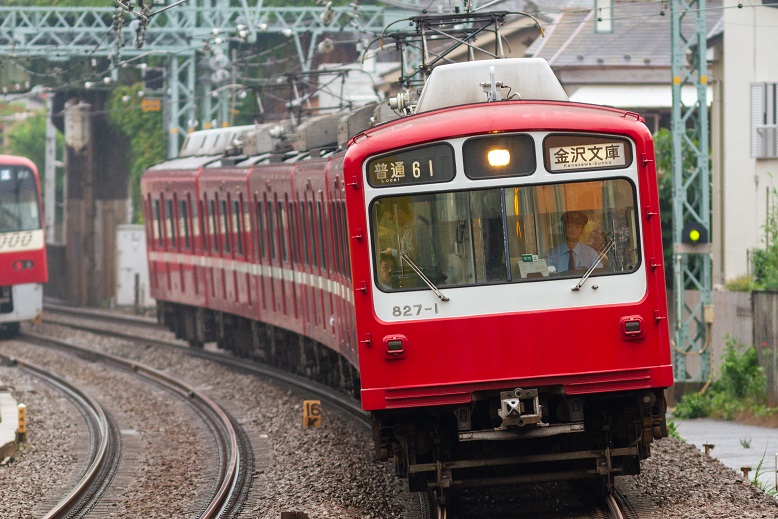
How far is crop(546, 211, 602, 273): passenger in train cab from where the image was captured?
9.57m

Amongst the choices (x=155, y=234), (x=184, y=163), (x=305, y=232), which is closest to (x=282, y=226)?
(x=305, y=232)

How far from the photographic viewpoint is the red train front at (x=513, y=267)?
955 cm

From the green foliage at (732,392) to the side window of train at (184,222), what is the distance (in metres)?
10.1

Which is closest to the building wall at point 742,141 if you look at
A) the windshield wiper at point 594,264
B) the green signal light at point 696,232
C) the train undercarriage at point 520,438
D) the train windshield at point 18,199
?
the green signal light at point 696,232

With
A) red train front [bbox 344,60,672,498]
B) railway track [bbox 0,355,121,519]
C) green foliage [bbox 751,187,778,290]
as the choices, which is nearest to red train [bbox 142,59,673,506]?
red train front [bbox 344,60,672,498]

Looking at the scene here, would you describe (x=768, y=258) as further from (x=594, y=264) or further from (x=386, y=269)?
(x=386, y=269)

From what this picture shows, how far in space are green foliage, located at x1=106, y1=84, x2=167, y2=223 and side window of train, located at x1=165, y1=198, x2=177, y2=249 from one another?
11096 millimetres

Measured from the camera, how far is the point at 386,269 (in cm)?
968

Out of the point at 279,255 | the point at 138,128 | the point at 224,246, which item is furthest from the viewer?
the point at 138,128

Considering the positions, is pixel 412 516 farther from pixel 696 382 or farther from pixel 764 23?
pixel 764 23

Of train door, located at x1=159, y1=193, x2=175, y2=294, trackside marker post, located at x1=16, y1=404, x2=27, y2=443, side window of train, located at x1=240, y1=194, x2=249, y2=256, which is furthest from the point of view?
train door, located at x1=159, y1=193, x2=175, y2=294

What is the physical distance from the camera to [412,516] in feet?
34.3

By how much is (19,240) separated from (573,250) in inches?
753

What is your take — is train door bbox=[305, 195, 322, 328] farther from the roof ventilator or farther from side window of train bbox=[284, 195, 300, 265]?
the roof ventilator
